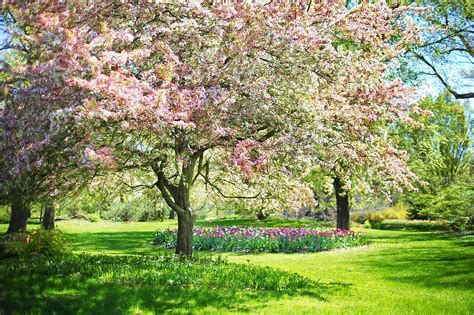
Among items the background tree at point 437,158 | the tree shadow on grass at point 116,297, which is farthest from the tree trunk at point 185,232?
the background tree at point 437,158

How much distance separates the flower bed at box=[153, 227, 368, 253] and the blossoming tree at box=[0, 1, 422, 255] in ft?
29.8

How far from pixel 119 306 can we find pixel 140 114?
2915 millimetres

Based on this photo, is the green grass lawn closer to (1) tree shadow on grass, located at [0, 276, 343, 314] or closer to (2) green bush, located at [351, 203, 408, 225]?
(1) tree shadow on grass, located at [0, 276, 343, 314]

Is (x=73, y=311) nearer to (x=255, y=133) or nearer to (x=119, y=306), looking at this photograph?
(x=119, y=306)

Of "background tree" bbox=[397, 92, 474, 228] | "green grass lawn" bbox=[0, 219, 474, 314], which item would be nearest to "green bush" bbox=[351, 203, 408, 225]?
"background tree" bbox=[397, 92, 474, 228]

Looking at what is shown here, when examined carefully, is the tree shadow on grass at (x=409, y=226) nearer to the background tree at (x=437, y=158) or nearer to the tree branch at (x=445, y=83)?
the background tree at (x=437, y=158)

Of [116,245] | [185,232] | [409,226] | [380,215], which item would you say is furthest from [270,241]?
[380,215]

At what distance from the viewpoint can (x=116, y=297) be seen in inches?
324

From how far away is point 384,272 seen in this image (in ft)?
44.9

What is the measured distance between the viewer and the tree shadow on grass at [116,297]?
300 inches

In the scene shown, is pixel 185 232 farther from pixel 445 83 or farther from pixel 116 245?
pixel 445 83

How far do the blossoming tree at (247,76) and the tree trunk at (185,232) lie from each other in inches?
99.0

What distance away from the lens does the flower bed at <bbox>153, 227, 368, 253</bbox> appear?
1939 centimetres

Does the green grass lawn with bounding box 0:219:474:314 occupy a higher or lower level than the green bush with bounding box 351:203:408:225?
lower
